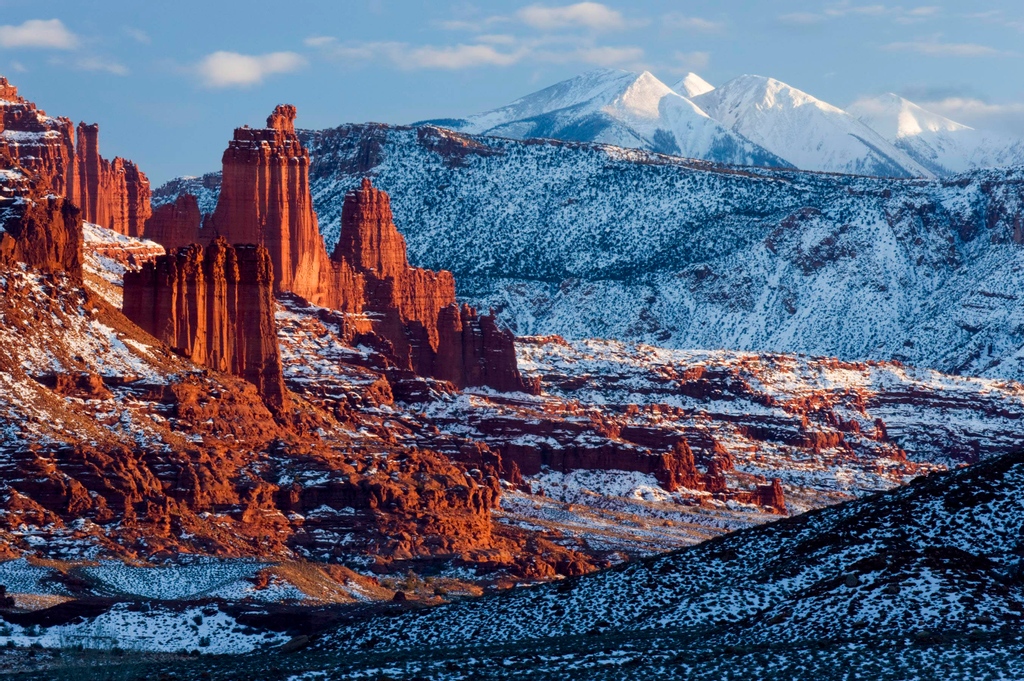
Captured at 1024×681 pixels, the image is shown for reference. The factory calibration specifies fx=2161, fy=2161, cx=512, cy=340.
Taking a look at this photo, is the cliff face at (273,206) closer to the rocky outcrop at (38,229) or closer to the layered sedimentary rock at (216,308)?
the layered sedimentary rock at (216,308)

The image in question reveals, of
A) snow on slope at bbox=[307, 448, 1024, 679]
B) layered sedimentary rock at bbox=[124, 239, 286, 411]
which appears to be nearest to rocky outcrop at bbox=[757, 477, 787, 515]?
layered sedimentary rock at bbox=[124, 239, 286, 411]

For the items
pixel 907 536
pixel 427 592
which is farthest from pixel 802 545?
pixel 427 592

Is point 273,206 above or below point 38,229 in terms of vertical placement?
above

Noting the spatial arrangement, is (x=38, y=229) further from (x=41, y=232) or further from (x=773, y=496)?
(x=773, y=496)

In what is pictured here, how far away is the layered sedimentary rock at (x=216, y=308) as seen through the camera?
14012 centimetres

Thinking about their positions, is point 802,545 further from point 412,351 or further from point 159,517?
point 412,351

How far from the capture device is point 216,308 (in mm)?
144625

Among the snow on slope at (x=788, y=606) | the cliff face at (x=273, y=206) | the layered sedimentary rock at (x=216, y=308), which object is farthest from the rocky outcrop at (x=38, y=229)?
the snow on slope at (x=788, y=606)

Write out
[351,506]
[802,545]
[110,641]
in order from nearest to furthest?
[802,545] → [110,641] → [351,506]

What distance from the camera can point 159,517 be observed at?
113m

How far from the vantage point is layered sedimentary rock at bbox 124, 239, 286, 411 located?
140125mm

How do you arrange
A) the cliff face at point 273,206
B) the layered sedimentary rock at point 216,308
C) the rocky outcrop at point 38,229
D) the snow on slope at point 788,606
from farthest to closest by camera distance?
the cliff face at point 273,206 < the layered sedimentary rock at point 216,308 < the rocky outcrop at point 38,229 < the snow on slope at point 788,606

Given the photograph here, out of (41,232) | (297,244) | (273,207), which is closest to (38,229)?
(41,232)

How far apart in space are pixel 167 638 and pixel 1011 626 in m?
42.6
